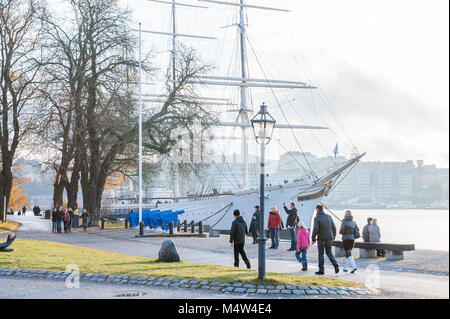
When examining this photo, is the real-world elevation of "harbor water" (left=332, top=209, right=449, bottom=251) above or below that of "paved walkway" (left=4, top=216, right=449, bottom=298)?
below

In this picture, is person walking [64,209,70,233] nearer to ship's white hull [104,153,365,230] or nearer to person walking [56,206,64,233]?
person walking [56,206,64,233]

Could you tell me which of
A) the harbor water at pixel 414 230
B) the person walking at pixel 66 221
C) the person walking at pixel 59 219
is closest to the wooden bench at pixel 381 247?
the person walking at pixel 59 219

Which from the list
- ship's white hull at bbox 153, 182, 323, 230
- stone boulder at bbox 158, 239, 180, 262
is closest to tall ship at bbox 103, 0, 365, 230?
ship's white hull at bbox 153, 182, 323, 230

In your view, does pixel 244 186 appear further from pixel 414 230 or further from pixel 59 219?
pixel 414 230

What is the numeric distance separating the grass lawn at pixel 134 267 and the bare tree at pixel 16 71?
20278 mm

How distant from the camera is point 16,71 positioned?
124 feet

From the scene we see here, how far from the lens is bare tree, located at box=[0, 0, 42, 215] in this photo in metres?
37.7

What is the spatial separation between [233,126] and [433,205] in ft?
339

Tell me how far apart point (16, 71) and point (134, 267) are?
26.5 meters

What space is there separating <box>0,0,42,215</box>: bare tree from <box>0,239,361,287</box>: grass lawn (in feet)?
66.5

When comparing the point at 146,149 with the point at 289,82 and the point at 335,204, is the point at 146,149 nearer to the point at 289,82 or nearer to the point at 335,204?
the point at 289,82

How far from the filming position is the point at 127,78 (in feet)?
121

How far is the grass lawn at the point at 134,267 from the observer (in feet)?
42.3

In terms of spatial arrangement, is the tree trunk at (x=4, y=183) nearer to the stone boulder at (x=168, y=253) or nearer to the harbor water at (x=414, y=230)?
the stone boulder at (x=168, y=253)
